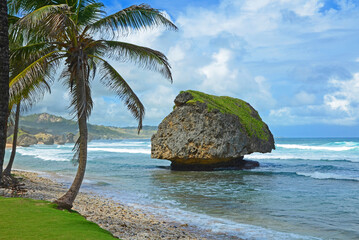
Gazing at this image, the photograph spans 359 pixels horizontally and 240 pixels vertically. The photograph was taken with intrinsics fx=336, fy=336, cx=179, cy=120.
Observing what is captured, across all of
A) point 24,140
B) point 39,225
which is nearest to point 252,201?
point 39,225

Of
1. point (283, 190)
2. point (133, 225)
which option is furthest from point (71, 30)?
point (283, 190)

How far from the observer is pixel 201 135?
22516 millimetres

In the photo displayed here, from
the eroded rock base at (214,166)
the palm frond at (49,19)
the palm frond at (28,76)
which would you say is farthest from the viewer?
the eroded rock base at (214,166)

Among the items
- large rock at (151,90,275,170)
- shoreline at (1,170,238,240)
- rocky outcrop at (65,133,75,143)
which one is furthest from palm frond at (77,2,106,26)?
rocky outcrop at (65,133,75,143)

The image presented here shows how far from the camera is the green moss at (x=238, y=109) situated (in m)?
24.0

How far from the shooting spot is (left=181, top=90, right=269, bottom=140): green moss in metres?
24.0

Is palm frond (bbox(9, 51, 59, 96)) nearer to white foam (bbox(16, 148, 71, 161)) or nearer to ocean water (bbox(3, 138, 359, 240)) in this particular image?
ocean water (bbox(3, 138, 359, 240))

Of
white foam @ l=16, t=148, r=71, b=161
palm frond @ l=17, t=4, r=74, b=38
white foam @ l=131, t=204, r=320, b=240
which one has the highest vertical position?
palm frond @ l=17, t=4, r=74, b=38

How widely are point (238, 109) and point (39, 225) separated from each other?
2270 centimetres

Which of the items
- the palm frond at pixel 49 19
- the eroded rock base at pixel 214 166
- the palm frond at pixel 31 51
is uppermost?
the palm frond at pixel 49 19

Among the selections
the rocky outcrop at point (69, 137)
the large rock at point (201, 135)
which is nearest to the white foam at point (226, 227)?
the large rock at point (201, 135)

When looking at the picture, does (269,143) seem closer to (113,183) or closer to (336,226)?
(113,183)

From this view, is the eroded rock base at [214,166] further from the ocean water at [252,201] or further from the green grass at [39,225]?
Result: the green grass at [39,225]

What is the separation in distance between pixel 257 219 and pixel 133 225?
422 cm
